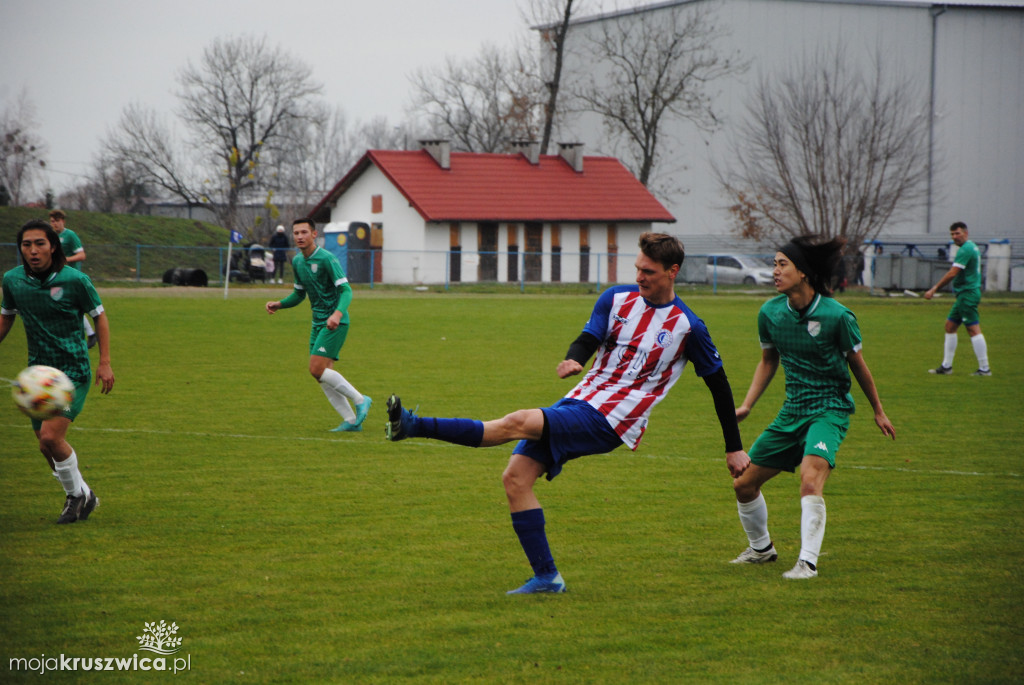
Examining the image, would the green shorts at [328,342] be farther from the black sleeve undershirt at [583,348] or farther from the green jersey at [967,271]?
the green jersey at [967,271]

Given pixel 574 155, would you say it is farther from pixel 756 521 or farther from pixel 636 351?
pixel 636 351

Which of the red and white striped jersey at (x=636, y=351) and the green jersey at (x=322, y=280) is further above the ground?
the green jersey at (x=322, y=280)

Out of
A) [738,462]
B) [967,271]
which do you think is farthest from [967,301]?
[738,462]

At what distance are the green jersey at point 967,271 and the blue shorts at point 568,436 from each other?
1254 centimetres

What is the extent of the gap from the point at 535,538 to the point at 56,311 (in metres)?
3.75

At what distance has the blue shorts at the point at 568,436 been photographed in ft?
17.0

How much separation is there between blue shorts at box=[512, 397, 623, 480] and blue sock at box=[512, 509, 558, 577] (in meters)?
0.23

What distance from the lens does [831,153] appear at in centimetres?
4466

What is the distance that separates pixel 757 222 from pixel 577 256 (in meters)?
8.60

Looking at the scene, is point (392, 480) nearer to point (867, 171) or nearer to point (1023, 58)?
point (867, 171)

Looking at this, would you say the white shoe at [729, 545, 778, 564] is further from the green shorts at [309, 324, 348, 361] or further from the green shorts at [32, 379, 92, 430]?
the green shorts at [309, 324, 348, 361]

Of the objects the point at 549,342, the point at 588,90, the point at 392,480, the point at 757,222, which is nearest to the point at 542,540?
the point at 392,480

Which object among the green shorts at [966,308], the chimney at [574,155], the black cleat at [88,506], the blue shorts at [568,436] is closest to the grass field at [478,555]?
the black cleat at [88,506]

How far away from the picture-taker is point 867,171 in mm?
43281
